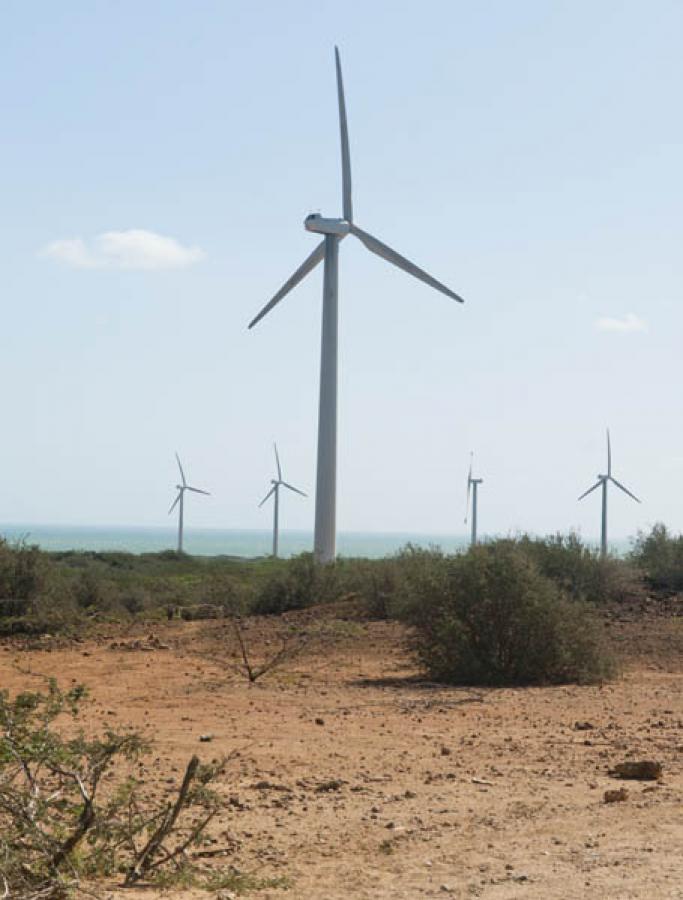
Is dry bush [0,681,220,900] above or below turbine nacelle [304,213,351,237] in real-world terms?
below

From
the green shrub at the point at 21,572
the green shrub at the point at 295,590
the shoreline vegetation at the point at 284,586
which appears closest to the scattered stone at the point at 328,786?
the shoreline vegetation at the point at 284,586

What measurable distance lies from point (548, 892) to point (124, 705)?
7.77m

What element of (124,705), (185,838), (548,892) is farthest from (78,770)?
(124,705)

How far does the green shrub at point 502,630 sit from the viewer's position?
55.2ft

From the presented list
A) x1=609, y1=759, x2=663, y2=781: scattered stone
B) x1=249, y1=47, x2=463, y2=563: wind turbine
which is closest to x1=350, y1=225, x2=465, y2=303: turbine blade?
x1=249, y1=47, x2=463, y2=563: wind turbine

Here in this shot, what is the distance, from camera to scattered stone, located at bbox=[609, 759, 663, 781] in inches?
410

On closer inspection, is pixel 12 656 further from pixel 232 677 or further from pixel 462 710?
pixel 462 710

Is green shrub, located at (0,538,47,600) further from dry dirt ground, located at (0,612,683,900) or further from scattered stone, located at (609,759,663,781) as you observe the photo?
scattered stone, located at (609,759,663,781)

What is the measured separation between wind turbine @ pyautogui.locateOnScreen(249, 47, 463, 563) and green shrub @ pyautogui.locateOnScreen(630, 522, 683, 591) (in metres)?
7.82

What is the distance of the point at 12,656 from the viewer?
66.4ft

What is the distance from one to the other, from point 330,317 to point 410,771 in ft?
92.5

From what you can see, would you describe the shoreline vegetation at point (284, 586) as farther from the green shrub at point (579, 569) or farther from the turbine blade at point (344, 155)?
the turbine blade at point (344, 155)

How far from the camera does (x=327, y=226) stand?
40250 millimetres

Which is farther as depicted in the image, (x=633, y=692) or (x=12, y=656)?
(x=12, y=656)
